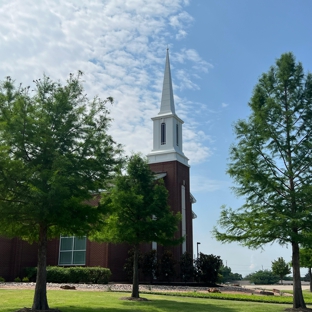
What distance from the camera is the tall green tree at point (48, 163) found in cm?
1175

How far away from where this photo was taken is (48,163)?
12.7 metres

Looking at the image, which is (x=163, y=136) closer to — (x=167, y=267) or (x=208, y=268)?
(x=167, y=267)

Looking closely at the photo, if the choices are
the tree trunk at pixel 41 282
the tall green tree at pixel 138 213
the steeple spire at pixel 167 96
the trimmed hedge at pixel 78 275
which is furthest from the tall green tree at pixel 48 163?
the steeple spire at pixel 167 96

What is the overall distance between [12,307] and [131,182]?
806cm

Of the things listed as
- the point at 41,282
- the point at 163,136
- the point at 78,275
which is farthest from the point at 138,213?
the point at 163,136

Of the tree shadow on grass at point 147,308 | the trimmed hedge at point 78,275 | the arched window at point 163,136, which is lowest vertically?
the tree shadow on grass at point 147,308

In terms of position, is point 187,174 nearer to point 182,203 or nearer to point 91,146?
point 182,203

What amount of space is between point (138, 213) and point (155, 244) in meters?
Answer: 16.6

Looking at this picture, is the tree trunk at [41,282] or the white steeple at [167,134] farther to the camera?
the white steeple at [167,134]

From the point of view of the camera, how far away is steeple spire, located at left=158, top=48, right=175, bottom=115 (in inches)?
1513

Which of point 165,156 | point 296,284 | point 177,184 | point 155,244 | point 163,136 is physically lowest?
point 296,284

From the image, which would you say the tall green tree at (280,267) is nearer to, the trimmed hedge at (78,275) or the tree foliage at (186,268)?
the tree foliage at (186,268)

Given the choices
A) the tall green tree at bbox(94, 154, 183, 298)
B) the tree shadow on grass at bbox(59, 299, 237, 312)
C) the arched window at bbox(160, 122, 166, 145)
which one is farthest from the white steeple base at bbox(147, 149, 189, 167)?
the tree shadow on grass at bbox(59, 299, 237, 312)

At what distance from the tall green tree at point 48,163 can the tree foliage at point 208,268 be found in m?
19.9
